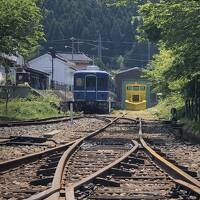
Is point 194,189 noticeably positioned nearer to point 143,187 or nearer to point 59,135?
point 143,187

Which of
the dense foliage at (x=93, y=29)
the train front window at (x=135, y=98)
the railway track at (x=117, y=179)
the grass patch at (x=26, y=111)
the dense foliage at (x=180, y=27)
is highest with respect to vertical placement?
the dense foliage at (x=93, y=29)

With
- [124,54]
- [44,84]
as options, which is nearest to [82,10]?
[124,54]

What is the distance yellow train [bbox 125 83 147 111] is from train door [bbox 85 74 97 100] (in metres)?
25.5

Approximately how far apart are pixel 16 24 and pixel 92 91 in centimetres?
1296

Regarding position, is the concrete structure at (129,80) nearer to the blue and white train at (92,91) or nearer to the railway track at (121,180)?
the blue and white train at (92,91)

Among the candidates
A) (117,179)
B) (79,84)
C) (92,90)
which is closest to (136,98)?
(79,84)

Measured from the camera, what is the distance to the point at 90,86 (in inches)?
1587

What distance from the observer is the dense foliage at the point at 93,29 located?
11831 cm

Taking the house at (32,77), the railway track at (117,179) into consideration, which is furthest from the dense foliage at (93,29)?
the railway track at (117,179)

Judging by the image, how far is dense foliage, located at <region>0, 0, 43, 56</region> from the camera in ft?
91.8

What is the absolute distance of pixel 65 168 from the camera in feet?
27.4

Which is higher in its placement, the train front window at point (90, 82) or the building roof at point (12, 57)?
the building roof at point (12, 57)

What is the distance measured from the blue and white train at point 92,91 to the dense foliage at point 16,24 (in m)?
10.9

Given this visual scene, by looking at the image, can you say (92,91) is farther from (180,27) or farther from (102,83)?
(180,27)
